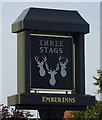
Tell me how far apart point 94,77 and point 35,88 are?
65.7 feet

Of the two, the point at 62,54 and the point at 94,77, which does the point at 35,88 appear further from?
the point at 94,77

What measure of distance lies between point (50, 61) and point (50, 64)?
0.15 meters

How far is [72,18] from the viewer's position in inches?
1345

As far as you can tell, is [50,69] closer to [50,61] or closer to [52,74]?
[52,74]

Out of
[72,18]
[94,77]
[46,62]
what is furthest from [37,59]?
[94,77]

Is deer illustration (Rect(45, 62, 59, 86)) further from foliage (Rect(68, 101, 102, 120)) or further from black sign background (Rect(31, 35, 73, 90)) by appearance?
foliage (Rect(68, 101, 102, 120))

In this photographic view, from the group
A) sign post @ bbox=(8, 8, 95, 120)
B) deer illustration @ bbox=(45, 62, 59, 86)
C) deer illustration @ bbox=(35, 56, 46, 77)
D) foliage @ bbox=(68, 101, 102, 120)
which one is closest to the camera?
sign post @ bbox=(8, 8, 95, 120)

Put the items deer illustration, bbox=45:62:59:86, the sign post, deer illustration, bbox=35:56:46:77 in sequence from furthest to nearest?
deer illustration, bbox=45:62:59:86 < deer illustration, bbox=35:56:46:77 < the sign post

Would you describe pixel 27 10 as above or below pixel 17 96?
above

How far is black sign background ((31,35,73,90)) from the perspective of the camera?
3314 cm

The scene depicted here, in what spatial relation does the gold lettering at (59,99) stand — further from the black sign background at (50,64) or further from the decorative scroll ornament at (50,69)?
the decorative scroll ornament at (50,69)

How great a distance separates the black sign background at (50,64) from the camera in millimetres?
33144

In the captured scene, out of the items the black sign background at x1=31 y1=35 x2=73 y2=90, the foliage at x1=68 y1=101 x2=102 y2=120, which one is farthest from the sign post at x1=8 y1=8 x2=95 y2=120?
the foliage at x1=68 y1=101 x2=102 y2=120

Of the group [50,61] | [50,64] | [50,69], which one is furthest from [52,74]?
[50,61]
